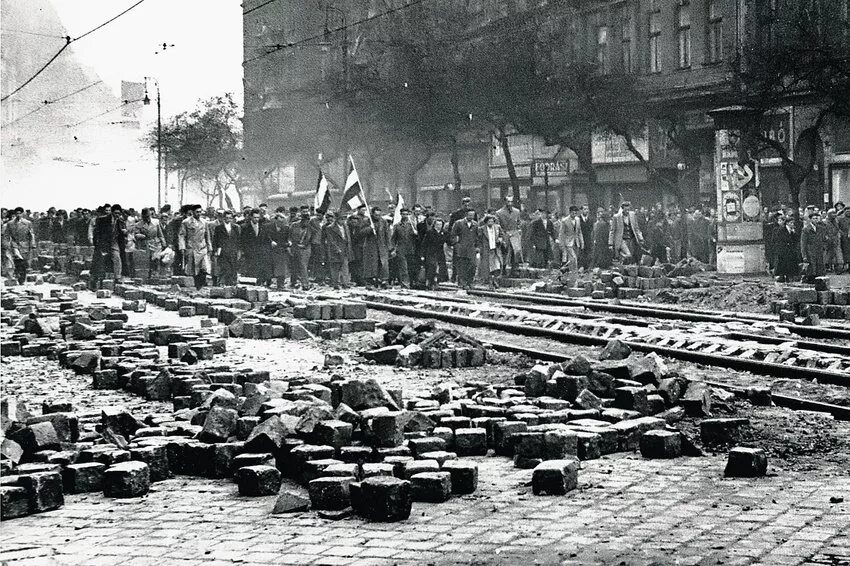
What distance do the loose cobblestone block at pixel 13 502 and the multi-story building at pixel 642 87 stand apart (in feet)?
92.1

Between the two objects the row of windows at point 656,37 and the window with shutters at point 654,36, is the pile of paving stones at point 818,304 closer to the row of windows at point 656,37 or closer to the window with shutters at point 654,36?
the row of windows at point 656,37

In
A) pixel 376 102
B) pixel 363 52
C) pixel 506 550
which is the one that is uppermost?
pixel 363 52

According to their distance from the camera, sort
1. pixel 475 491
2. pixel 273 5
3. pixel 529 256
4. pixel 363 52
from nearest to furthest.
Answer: pixel 475 491 → pixel 529 256 → pixel 273 5 → pixel 363 52

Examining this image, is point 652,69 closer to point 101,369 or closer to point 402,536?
point 101,369

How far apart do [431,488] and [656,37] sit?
124 feet

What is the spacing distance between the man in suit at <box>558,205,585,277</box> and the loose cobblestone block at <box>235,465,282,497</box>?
75.0 feet

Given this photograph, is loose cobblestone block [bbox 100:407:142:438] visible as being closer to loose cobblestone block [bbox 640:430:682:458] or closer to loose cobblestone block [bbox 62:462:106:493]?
loose cobblestone block [bbox 62:462:106:493]

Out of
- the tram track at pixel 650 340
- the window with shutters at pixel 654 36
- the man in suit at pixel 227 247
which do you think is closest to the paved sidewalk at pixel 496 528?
the tram track at pixel 650 340

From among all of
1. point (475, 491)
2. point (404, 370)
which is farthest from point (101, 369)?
point (475, 491)

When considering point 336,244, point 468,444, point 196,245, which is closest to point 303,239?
point 336,244

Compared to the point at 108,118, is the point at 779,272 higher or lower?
lower

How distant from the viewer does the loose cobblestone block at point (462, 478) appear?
22.3 feet

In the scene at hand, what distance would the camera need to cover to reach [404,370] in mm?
12797

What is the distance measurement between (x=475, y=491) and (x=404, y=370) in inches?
235
